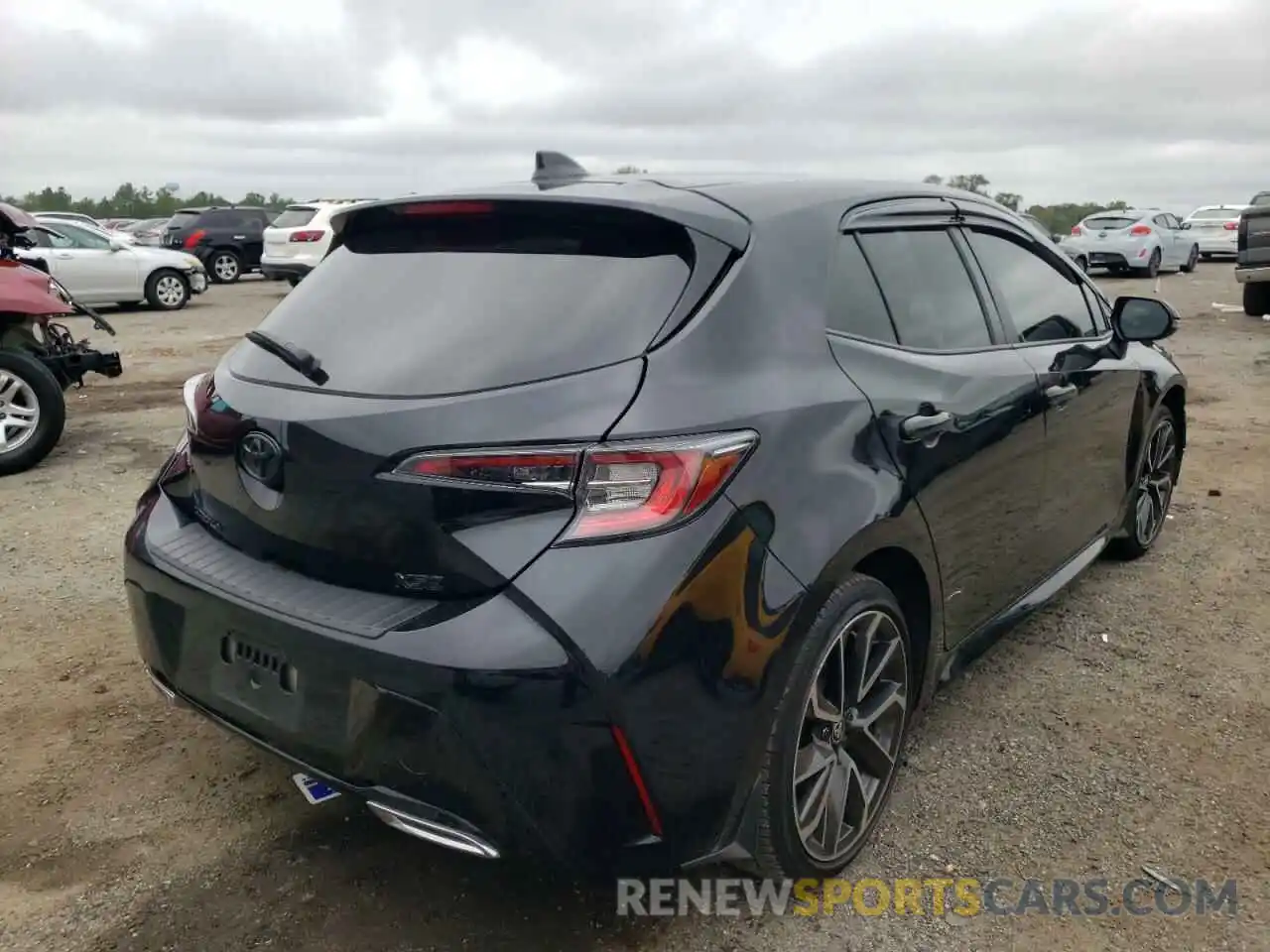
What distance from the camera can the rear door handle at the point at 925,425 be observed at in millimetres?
2617

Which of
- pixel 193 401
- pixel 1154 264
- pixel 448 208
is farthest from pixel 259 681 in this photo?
pixel 1154 264

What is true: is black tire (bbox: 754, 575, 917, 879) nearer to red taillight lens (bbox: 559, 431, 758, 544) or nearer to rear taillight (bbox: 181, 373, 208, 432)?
red taillight lens (bbox: 559, 431, 758, 544)

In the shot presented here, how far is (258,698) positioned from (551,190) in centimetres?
134

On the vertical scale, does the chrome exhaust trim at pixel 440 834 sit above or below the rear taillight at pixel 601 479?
below

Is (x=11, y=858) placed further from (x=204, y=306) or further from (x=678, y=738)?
(x=204, y=306)

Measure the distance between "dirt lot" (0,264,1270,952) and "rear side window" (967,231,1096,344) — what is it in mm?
1174

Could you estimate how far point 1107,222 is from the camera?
22922 millimetres

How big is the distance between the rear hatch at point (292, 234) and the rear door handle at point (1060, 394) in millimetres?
17072

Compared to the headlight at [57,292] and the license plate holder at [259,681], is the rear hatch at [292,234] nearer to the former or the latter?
the headlight at [57,292]

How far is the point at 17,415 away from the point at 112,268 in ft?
38.2

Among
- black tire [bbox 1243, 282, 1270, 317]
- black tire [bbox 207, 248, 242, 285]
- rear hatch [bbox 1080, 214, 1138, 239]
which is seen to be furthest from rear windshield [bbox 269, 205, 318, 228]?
rear hatch [bbox 1080, 214, 1138, 239]

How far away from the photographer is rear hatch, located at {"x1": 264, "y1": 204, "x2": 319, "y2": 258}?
1895 centimetres

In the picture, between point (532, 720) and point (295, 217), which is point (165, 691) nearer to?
point (532, 720)

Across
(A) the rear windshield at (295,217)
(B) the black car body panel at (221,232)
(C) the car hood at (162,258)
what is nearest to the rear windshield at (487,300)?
(C) the car hood at (162,258)
